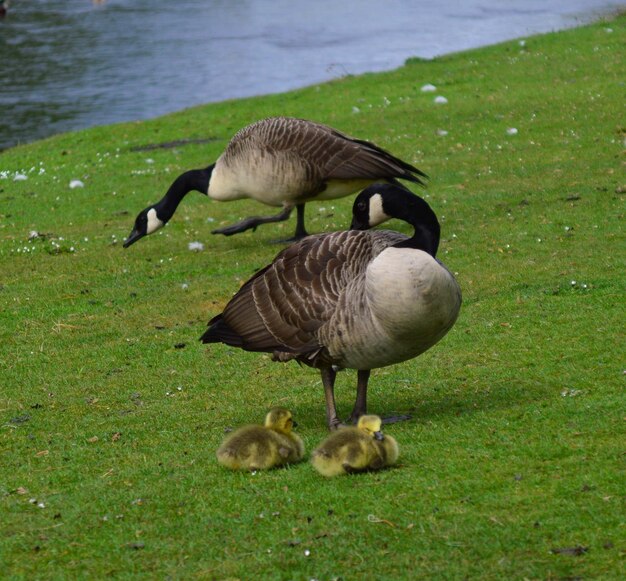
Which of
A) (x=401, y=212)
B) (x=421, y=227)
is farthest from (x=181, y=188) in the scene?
(x=421, y=227)

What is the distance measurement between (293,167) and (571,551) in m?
7.61

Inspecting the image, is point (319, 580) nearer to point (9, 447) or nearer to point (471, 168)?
point (9, 447)

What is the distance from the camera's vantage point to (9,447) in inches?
267

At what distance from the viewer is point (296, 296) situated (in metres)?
6.53

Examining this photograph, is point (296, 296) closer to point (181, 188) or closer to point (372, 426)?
point (372, 426)

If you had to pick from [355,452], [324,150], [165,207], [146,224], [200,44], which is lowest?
[200,44]

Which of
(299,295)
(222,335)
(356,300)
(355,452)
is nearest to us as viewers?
(355,452)

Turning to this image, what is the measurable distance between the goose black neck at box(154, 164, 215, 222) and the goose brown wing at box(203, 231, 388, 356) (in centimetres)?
575

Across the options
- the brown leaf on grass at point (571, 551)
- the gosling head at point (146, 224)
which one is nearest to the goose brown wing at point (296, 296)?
the brown leaf on grass at point (571, 551)

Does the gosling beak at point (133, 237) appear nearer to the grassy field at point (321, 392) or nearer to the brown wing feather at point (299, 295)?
the grassy field at point (321, 392)

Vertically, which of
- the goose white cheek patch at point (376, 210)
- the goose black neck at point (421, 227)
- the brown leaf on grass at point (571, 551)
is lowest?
the brown leaf on grass at point (571, 551)

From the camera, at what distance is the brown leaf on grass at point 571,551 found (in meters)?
4.50

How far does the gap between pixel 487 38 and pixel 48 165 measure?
1850 centimetres

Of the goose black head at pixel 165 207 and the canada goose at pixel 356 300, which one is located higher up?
the canada goose at pixel 356 300
